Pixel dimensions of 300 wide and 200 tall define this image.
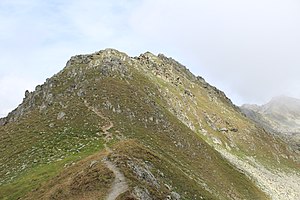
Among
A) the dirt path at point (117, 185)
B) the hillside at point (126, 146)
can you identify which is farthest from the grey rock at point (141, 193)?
the dirt path at point (117, 185)

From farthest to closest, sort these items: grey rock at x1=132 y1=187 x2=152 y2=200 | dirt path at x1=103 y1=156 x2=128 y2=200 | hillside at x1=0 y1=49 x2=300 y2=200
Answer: hillside at x1=0 y1=49 x2=300 y2=200, grey rock at x1=132 y1=187 x2=152 y2=200, dirt path at x1=103 y1=156 x2=128 y2=200

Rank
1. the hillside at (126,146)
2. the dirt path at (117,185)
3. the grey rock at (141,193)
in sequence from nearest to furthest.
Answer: the dirt path at (117,185)
the grey rock at (141,193)
the hillside at (126,146)

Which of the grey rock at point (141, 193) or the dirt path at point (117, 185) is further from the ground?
the dirt path at point (117, 185)

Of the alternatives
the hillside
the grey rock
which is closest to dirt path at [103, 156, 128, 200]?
the hillside

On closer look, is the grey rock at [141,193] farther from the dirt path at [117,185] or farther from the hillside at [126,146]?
the dirt path at [117,185]

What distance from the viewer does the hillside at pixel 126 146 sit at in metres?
46.8

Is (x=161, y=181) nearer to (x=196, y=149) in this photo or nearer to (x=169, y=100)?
(x=196, y=149)

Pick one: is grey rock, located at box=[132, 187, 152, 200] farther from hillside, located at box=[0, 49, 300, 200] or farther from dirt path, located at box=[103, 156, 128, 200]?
dirt path, located at box=[103, 156, 128, 200]

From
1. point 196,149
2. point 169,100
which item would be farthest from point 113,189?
point 169,100

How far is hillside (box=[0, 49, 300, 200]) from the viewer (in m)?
46.8

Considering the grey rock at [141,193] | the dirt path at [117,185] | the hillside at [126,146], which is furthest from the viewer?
the hillside at [126,146]

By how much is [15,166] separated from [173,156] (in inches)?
1164

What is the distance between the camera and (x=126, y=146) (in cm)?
5406

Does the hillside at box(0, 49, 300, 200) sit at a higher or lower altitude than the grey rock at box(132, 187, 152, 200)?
higher
